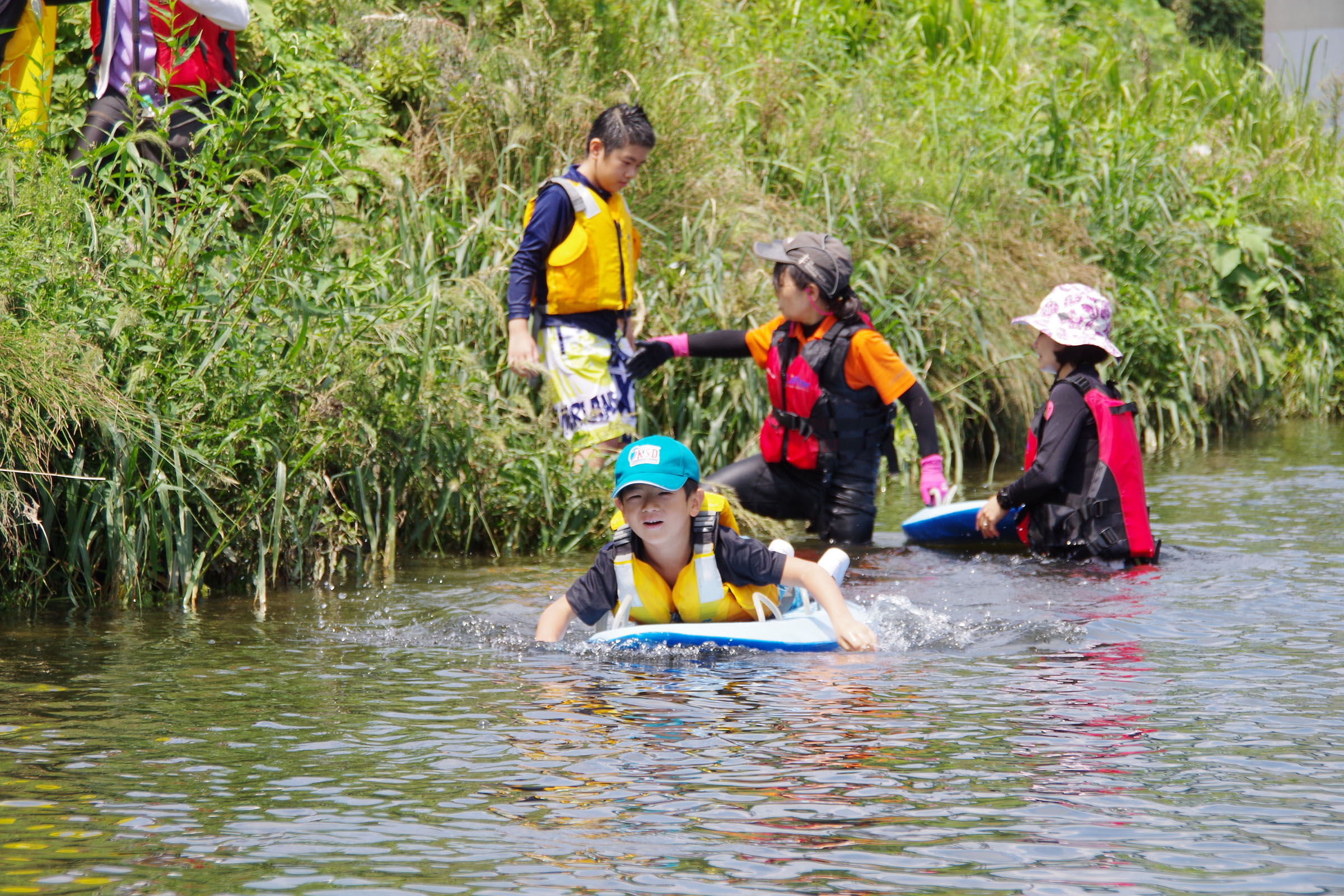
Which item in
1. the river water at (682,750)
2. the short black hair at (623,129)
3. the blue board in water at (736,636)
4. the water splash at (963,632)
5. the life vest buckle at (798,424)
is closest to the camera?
the river water at (682,750)

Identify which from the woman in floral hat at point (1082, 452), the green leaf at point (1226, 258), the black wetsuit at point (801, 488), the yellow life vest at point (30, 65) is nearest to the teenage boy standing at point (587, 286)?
the black wetsuit at point (801, 488)

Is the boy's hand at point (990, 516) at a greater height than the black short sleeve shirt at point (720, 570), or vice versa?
the boy's hand at point (990, 516)

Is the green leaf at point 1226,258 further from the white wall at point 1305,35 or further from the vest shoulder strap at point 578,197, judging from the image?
the vest shoulder strap at point 578,197

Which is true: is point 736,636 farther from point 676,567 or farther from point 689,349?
point 689,349

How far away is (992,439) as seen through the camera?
407 inches

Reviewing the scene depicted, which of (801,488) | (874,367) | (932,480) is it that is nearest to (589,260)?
(874,367)

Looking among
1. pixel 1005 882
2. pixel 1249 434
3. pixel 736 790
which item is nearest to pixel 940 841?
pixel 1005 882

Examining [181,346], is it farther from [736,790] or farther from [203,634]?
[736,790]

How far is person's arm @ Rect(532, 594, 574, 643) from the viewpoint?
521cm

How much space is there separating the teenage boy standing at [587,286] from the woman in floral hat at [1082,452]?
183 centimetres

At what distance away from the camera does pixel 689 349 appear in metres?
7.30

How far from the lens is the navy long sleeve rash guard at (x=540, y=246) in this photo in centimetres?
676

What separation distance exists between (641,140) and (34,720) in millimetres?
3647

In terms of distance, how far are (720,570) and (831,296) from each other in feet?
6.35
